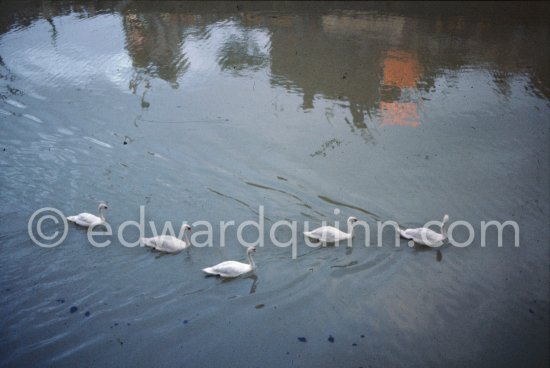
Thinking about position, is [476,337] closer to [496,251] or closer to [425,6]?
[496,251]

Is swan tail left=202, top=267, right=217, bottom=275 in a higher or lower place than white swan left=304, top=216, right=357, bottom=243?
lower

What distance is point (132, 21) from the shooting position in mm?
15648

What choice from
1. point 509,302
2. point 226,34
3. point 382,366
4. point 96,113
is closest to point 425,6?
point 226,34

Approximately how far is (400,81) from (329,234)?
5848mm

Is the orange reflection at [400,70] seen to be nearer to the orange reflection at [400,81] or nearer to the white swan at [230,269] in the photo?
the orange reflection at [400,81]

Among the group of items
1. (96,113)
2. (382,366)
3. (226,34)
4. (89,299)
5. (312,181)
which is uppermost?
(226,34)

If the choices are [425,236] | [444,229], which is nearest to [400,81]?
[444,229]

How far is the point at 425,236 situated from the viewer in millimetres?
6586

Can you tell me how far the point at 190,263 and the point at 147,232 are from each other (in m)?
0.94

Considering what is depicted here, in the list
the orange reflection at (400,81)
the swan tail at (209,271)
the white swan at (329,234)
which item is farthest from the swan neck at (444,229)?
the swan tail at (209,271)

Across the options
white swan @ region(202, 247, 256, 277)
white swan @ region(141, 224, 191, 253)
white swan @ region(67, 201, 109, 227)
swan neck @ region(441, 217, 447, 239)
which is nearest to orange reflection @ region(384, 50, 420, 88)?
swan neck @ region(441, 217, 447, 239)

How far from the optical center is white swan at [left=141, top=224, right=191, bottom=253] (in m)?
6.60

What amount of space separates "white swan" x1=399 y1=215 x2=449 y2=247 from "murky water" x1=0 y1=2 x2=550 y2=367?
0.16 m

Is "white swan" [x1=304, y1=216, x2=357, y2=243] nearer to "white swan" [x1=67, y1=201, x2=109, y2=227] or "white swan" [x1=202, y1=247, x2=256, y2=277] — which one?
"white swan" [x1=202, y1=247, x2=256, y2=277]
